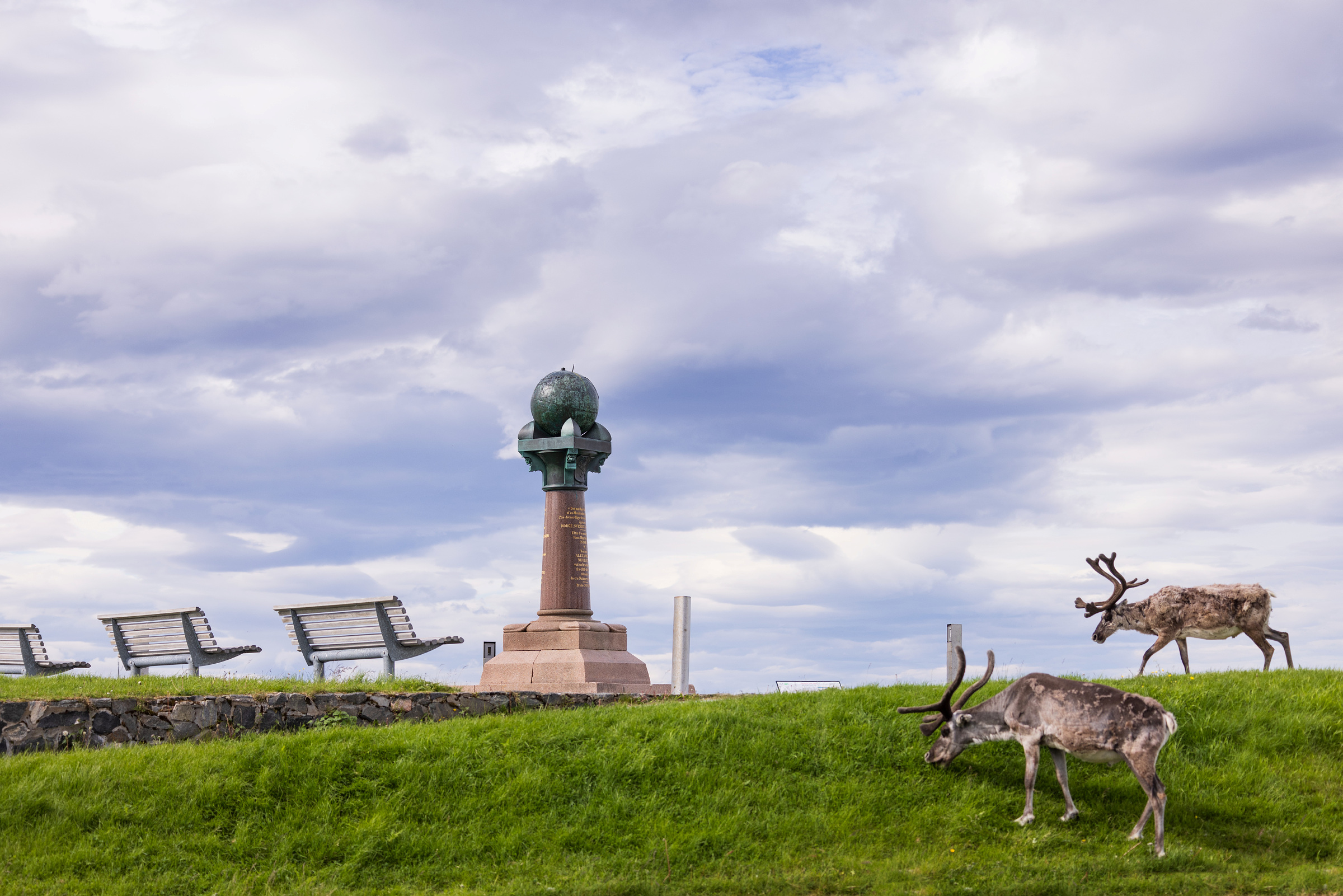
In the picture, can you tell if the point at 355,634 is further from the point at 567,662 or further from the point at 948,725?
the point at 948,725

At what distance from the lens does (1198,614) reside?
47.3 feet

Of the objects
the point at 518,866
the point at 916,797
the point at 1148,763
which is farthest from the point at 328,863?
the point at 1148,763

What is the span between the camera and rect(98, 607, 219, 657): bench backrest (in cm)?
1848

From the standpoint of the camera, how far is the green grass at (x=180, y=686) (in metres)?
13.2

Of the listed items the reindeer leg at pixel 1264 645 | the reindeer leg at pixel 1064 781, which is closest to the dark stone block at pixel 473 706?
the reindeer leg at pixel 1064 781

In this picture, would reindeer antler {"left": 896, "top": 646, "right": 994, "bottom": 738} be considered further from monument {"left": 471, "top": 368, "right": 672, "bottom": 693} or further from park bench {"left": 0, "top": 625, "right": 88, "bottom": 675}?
park bench {"left": 0, "top": 625, "right": 88, "bottom": 675}

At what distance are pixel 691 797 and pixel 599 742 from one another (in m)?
1.33

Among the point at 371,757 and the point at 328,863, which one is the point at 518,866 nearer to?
the point at 328,863

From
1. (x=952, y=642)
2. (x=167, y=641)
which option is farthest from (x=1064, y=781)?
(x=167, y=641)

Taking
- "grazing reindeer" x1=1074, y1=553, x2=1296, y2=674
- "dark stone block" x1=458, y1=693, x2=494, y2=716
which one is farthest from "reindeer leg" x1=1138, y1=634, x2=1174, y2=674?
"dark stone block" x1=458, y1=693, x2=494, y2=716

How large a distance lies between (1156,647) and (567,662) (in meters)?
8.69

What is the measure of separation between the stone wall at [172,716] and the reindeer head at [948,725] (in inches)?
230

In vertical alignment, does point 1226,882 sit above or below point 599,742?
below

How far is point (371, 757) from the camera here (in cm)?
1040
